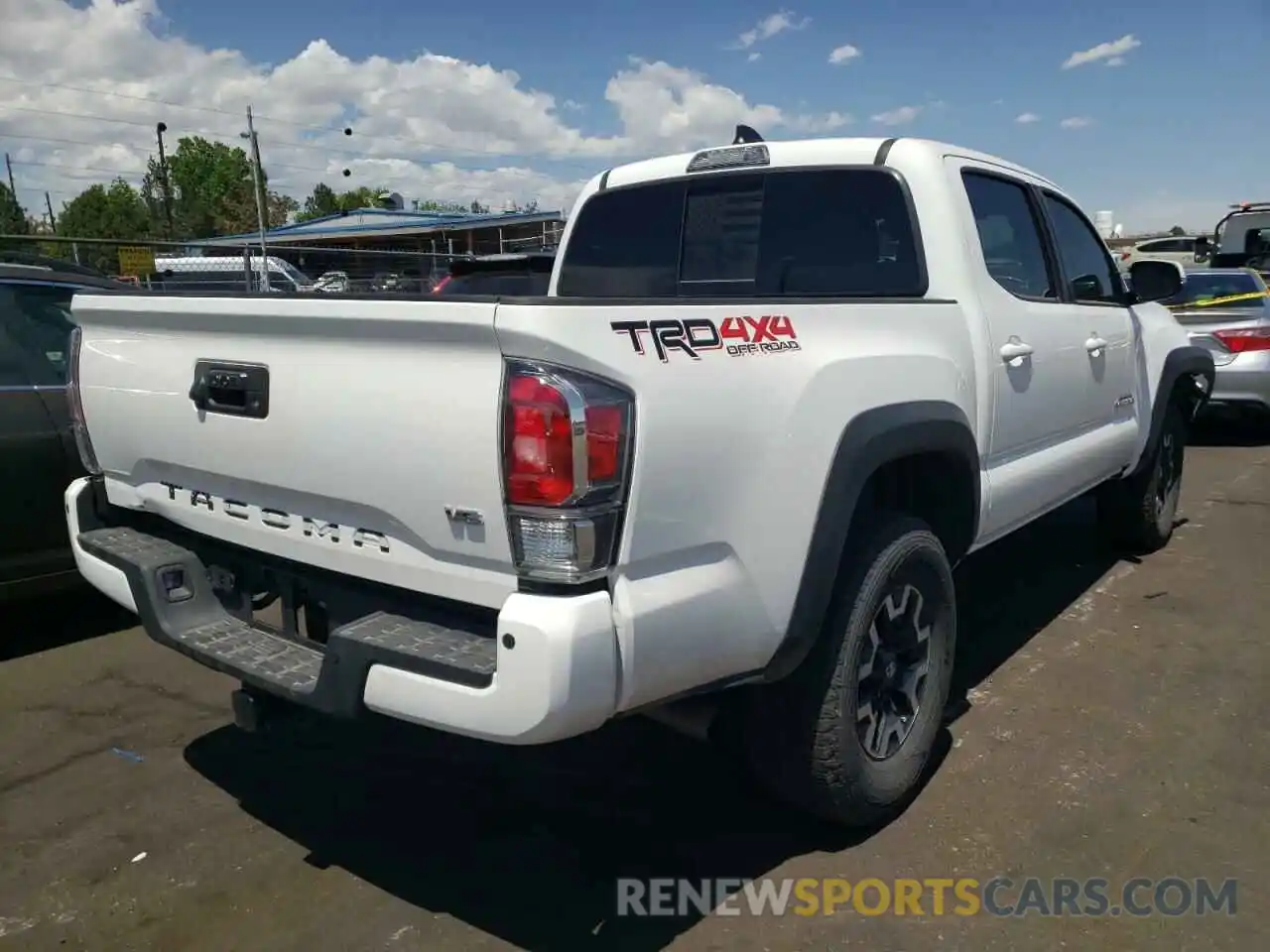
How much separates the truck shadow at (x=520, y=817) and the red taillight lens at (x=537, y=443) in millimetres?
831

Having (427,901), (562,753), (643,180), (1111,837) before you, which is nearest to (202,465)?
(427,901)

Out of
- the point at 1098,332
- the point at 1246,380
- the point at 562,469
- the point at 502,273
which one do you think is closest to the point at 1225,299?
the point at 1246,380

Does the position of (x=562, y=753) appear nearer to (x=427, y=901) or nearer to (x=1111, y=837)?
(x=427, y=901)

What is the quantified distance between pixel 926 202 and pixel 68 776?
138 inches

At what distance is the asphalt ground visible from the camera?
104 inches

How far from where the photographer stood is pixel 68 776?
3.48 m

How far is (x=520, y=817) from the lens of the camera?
315cm

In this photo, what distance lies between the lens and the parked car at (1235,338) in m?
9.52

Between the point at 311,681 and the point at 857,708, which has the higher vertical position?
the point at 311,681

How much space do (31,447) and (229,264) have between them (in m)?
11.9

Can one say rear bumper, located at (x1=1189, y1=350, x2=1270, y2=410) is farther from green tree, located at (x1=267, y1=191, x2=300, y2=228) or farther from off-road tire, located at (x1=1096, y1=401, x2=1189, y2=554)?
green tree, located at (x1=267, y1=191, x2=300, y2=228)

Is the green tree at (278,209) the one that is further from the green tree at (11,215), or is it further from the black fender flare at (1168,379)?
the black fender flare at (1168,379)

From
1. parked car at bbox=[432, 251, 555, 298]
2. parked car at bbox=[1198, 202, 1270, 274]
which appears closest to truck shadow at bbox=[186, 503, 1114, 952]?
parked car at bbox=[432, 251, 555, 298]

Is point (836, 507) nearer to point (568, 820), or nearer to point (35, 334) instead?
point (568, 820)
